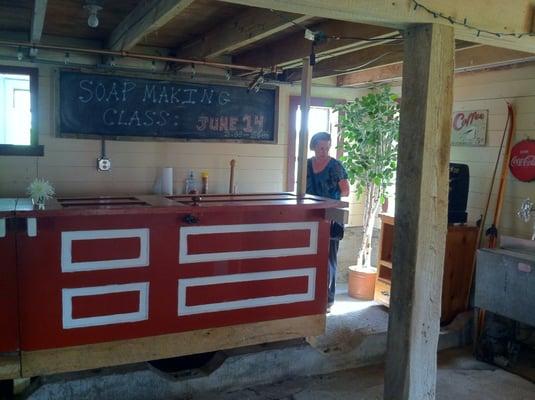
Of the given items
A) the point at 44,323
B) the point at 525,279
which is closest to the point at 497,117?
the point at 525,279

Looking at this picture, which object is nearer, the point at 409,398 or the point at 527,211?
the point at 409,398

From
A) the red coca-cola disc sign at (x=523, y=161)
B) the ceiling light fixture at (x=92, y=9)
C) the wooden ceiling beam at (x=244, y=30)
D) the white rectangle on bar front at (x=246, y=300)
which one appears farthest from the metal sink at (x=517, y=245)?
the ceiling light fixture at (x=92, y=9)

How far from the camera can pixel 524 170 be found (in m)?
3.96

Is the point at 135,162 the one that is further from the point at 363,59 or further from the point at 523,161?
the point at 523,161

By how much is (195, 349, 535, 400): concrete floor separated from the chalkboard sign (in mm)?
2431

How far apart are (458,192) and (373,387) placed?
1851 mm

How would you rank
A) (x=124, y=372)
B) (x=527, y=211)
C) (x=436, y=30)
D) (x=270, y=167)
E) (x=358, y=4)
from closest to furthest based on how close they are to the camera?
(x=358, y=4) < (x=436, y=30) < (x=124, y=372) < (x=527, y=211) < (x=270, y=167)

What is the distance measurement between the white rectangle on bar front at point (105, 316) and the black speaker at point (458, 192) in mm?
2696

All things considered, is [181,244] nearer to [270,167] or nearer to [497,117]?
[270,167]

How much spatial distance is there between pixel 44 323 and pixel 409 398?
6.66 ft

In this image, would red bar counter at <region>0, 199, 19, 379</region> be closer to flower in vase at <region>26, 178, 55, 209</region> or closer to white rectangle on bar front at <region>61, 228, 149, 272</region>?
flower in vase at <region>26, 178, 55, 209</region>

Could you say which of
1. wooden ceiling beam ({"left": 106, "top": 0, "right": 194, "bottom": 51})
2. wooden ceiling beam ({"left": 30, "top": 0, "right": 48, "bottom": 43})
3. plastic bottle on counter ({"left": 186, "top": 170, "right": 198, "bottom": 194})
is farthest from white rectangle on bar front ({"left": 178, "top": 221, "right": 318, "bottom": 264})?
plastic bottle on counter ({"left": 186, "top": 170, "right": 198, "bottom": 194})

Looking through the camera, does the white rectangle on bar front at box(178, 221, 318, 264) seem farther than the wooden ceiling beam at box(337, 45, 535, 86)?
No

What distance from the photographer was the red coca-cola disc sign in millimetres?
3898
